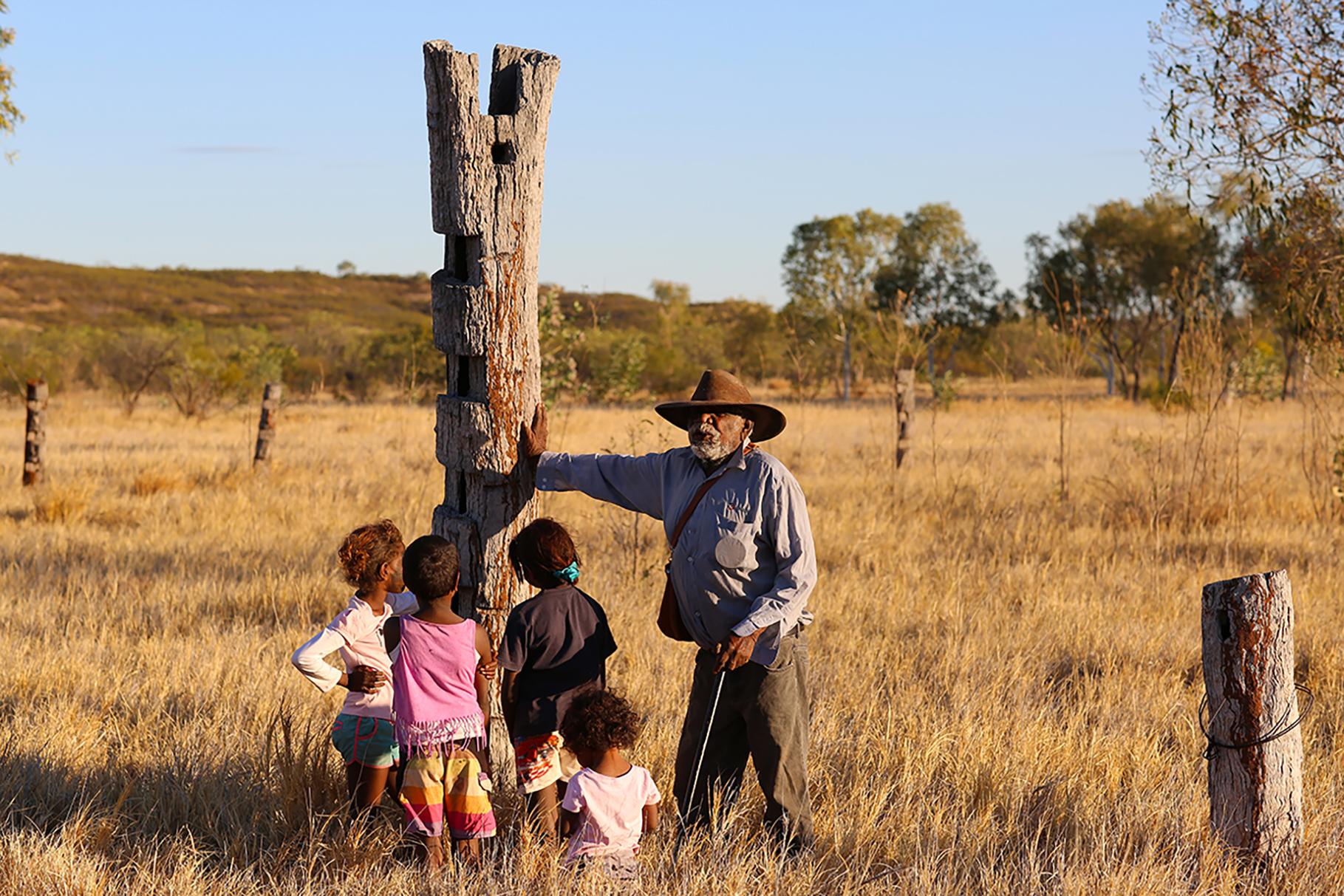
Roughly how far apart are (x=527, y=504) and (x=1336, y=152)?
8395 mm

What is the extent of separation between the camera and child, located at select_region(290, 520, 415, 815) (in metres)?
4.38

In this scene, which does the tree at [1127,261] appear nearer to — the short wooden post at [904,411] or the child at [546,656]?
the short wooden post at [904,411]

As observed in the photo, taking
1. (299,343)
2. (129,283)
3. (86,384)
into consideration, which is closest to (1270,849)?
(86,384)

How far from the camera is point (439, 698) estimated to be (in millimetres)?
4219

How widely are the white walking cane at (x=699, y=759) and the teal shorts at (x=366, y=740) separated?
113 cm

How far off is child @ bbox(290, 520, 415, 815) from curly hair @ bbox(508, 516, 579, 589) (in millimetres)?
478

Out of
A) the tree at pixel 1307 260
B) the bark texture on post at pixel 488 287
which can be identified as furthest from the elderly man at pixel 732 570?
the tree at pixel 1307 260

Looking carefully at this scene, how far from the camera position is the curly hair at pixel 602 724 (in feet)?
13.1

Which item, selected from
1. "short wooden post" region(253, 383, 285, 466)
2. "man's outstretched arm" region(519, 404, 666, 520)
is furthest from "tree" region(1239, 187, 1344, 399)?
"short wooden post" region(253, 383, 285, 466)

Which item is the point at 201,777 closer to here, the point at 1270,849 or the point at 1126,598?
the point at 1270,849

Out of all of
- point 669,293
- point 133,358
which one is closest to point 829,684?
point 133,358

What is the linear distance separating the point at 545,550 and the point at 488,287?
1.12 meters

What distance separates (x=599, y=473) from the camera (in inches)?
187

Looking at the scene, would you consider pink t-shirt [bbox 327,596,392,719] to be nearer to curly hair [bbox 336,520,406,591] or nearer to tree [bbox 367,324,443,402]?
curly hair [bbox 336,520,406,591]
